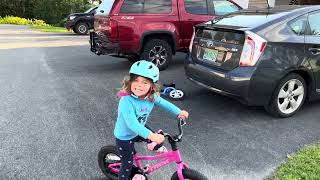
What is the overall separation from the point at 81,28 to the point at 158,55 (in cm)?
1252

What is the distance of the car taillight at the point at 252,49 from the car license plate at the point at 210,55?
525 mm

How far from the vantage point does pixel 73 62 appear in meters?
10.3

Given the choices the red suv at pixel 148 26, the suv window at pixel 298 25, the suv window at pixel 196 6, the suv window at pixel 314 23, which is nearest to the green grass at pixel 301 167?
the suv window at pixel 298 25

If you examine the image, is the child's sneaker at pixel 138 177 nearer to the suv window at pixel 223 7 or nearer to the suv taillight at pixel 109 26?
the suv taillight at pixel 109 26


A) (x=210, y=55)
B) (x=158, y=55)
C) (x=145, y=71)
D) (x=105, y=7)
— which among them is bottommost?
(x=158, y=55)

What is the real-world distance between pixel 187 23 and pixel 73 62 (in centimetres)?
336

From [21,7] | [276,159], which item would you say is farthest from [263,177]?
[21,7]

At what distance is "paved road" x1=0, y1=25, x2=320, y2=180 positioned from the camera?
4125 mm

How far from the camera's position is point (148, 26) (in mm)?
8312

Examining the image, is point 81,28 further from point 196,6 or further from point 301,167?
point 301,167

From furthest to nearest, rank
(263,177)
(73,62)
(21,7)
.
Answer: (21,7) → (73,62) → (263,177)

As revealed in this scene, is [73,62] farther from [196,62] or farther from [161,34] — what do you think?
[196,62]

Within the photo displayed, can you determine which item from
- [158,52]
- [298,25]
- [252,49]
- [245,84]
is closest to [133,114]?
[245,84]

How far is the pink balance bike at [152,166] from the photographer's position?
3.06 m
